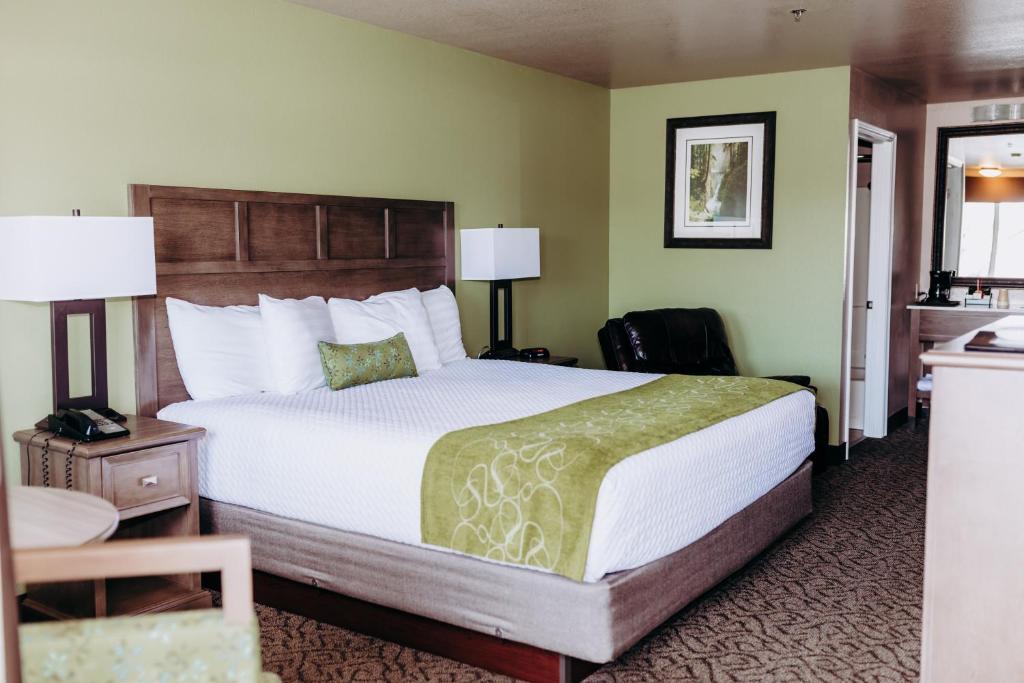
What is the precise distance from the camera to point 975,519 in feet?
7.10

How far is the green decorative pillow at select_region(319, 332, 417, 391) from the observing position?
4047 millimetres

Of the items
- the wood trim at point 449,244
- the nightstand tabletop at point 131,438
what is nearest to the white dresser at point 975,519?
the nightstand tabletop at point 131,438

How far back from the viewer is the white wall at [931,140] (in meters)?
7.21

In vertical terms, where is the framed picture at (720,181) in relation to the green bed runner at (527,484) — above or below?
above

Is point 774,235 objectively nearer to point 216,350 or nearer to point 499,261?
point 499,261

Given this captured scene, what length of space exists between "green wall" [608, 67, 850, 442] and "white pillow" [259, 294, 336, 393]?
3.17 metres

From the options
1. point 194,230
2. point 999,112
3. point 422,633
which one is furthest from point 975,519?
point 999,112

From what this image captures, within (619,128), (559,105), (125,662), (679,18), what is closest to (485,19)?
(679,18)

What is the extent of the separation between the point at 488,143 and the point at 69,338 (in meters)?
2.81

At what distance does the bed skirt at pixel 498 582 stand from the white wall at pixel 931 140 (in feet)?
15.3

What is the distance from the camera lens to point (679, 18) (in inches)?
181

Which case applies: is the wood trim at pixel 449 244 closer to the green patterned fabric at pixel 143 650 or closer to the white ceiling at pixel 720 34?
the white ceiling at pixel 720 34

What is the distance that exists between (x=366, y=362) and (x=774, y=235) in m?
3.19

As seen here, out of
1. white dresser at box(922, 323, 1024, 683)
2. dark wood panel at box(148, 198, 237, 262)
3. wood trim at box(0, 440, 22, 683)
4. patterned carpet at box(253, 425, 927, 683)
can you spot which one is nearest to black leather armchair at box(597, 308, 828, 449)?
patterned carpet at box(253, 425, 927, 683)
